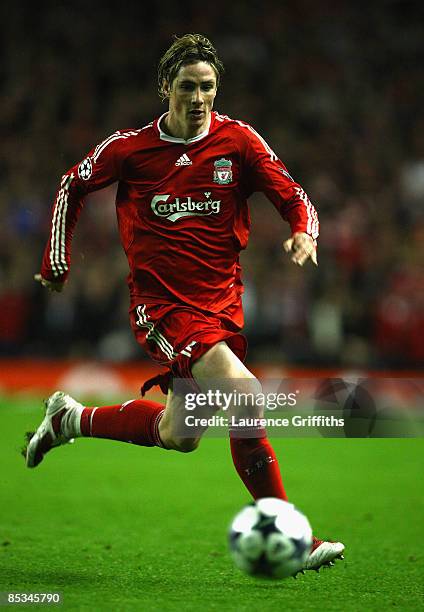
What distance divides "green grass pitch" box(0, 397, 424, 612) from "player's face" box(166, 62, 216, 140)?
6.64ft

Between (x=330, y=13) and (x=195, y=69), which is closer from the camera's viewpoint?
(x=195, y=69)

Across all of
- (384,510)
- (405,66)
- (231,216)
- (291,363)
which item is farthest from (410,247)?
(231,216)

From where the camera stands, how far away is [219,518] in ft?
19.7

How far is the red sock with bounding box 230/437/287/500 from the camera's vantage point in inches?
175

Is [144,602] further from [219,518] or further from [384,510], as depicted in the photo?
[384,510]

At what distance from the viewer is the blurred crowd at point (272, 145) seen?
1153cm

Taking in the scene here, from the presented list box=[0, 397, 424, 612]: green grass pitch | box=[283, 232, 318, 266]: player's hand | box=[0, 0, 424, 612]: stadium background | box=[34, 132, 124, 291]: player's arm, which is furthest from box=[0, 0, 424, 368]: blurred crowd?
box=[283, 232, 318, 266]: player's hand

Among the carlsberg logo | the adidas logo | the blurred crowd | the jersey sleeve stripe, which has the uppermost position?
the blurred crowd

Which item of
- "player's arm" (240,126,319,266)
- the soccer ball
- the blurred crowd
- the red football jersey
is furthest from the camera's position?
the blurred crowd

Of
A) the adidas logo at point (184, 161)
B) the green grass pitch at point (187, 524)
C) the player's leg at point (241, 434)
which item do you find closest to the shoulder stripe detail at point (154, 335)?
the player's leg at point (241, 434)

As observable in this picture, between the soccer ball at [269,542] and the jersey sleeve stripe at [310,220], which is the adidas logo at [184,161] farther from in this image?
the soccer ball at [269,542]

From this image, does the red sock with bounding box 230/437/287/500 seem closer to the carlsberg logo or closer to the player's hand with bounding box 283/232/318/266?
the player's hand with bounding box 283/232/318/266

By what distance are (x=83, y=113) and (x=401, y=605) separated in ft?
36.1

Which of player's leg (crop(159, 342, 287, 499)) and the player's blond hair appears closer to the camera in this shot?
player's leg (crop(159, 342, 287, 499))
